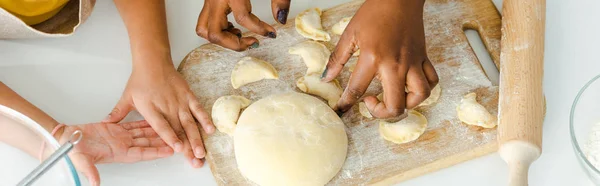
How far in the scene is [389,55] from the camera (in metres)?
0.90

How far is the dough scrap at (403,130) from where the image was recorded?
984 millimetres

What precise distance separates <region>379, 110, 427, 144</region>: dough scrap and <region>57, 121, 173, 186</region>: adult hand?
0.35 metres

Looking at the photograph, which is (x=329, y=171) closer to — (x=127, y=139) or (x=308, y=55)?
(x=308, y=55)

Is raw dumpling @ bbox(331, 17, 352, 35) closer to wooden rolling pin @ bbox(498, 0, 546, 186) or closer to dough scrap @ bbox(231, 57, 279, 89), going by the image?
dough scrap @ bbox(231, 57, 279, 89)

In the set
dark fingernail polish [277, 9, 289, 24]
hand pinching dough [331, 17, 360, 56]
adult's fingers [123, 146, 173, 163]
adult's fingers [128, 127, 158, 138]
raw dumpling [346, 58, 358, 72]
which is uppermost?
dark fingernail polish [277, 9, 289, 24]

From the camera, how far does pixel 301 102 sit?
3.22 ft

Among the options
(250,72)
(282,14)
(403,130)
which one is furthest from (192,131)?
(403,130)

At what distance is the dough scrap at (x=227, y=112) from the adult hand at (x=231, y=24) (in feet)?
0.34

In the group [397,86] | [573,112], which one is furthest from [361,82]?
[573,112]

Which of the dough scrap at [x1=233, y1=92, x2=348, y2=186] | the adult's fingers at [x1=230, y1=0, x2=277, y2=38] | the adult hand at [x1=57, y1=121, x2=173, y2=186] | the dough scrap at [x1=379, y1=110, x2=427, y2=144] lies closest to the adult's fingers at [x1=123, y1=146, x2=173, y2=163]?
the adult hand at [x1=57, y1=121, x2=173, y2=186]

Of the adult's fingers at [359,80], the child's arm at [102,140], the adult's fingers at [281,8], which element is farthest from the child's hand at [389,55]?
the child's arm at [102,140]

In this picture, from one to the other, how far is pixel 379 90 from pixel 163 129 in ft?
1.21

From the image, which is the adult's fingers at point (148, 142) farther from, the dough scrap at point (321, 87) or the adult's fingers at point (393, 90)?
the adult's fingers at point (393, 90)

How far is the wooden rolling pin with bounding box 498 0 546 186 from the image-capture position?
90cm
